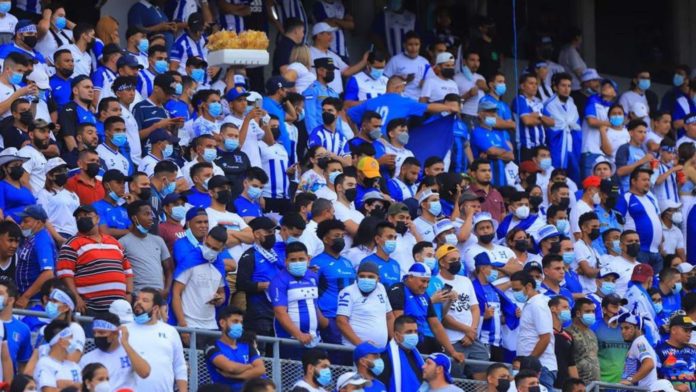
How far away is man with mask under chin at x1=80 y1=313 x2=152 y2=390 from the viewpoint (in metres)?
13.3

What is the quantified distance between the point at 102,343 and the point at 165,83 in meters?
5.16

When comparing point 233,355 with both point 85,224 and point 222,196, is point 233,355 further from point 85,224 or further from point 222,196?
point 222,196

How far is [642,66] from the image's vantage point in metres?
26.6

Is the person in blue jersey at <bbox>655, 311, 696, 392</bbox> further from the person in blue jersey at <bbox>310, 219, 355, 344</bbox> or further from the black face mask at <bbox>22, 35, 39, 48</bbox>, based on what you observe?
the black face mask at <bbox>22, 35, 39, 48</bbox>

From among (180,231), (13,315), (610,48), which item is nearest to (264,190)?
(180,231)

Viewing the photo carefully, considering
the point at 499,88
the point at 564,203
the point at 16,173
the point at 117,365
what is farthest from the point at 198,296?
the point at 499,88

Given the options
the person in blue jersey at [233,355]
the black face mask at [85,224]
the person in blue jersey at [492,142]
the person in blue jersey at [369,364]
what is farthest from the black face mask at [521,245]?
the black face mask at [85,224]

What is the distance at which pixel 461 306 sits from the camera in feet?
54.4

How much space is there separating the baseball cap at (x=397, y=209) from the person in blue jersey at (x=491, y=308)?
79 centimetres

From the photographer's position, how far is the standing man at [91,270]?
14445 mm

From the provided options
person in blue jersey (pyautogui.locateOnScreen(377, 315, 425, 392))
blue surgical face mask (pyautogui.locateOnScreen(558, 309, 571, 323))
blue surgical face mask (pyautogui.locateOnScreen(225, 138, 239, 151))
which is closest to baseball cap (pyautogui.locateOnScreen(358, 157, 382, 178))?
blue surgical face mask (pyautogui.locateOnScreen(225, 138, 239, 151))

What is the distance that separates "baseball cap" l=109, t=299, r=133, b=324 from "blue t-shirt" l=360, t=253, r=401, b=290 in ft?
10.5

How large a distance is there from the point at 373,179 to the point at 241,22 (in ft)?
12.2

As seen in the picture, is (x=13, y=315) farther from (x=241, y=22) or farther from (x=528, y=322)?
(x=241, y=22)
